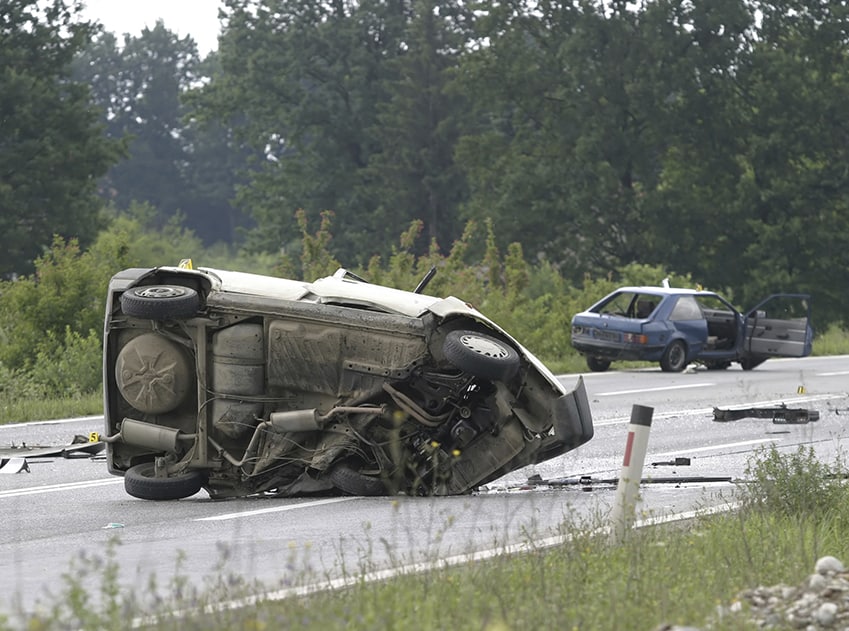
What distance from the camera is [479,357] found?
1084 centimetres

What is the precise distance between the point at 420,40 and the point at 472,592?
59.0 m

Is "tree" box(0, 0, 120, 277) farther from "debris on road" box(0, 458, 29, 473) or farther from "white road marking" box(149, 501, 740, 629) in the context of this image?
"white road marking" box(149, 501, 740, 629)

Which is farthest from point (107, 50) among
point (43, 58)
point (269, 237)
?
point (43, 58)

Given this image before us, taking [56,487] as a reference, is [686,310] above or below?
below

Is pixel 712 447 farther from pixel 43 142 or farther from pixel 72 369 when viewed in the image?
pixel 43 142

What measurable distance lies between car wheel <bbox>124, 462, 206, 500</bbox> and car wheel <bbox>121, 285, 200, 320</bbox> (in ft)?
3.73

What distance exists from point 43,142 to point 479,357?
39.3m

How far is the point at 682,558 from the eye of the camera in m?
8.07

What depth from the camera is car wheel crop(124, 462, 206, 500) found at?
11.4 m

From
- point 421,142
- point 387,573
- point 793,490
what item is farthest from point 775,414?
point 421,142

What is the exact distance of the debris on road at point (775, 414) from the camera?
1830 centimetres

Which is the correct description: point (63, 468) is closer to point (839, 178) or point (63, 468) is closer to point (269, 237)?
point (839, 178)

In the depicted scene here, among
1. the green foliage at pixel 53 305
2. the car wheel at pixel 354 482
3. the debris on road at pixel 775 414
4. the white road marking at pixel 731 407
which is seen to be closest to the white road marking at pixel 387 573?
the car wheel at pixel 354 482

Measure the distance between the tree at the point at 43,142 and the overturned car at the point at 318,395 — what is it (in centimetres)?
3618
